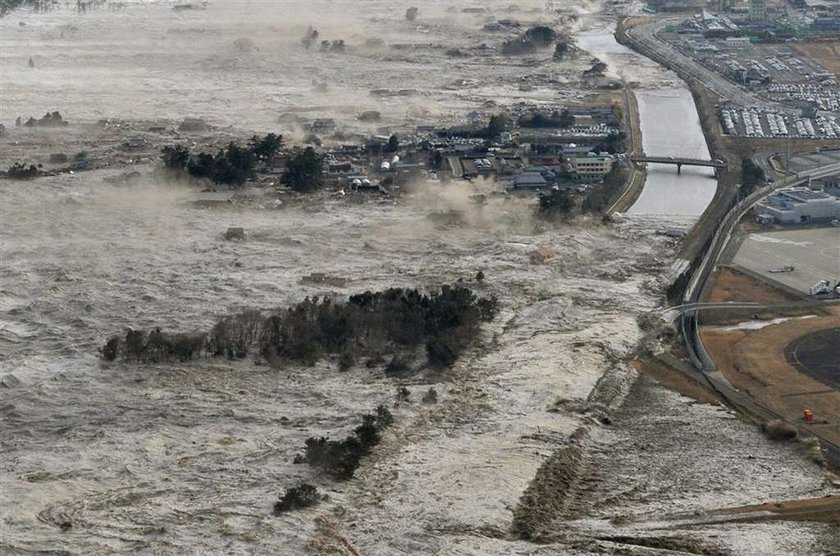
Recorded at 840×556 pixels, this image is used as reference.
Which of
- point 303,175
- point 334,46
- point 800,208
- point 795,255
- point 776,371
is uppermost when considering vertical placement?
point 334,46

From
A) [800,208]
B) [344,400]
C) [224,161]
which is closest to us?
[344,400]

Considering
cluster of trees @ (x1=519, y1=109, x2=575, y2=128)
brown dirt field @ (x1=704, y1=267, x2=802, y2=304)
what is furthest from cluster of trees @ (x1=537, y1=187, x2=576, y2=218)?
cluster of trees @ (x1=519, y1=109, x2=575, y2=128)

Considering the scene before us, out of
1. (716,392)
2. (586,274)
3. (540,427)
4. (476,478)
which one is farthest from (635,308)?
(476,478)

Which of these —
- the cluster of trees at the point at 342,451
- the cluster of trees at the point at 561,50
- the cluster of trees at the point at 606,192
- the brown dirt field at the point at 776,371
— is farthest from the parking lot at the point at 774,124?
the cluster of trees at the point at 342,451

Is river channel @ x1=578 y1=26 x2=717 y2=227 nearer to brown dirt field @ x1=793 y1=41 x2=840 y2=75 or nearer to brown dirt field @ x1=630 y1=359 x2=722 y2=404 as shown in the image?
brown dirt field @ x1=793 y1=41 x2=840 y2=75

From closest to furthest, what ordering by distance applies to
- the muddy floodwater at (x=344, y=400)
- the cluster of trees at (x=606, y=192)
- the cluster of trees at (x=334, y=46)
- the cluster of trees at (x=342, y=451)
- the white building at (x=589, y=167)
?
the muddy floodwater at (x=344, y=400) → the cluster of trees at (x=342, y=451) → the cluster of trees at (x=606, y=192) → the white building at (x=589, y=167) → the cluster of trees at (x=334, y=46)

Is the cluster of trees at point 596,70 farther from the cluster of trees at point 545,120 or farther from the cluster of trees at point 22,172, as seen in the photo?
the cluster of trees at point 22,172

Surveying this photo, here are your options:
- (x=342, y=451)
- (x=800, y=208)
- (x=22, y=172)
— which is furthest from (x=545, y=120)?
(x=342, y=451)

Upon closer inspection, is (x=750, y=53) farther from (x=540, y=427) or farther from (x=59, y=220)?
(x=540, y=427)

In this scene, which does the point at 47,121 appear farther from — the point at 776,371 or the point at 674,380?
the point at 776,371
